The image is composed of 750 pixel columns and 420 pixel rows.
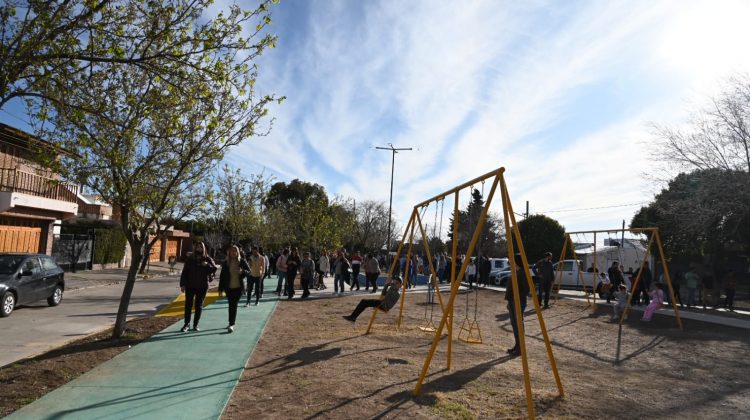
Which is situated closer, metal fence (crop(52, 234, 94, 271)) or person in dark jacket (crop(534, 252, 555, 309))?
person in dark jacket (crop(534, 252, 555, 309))

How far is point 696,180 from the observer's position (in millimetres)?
18953

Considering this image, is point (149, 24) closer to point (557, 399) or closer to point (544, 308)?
point (557, 399)

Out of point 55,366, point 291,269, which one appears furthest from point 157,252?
point 55,366

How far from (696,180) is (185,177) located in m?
18.5

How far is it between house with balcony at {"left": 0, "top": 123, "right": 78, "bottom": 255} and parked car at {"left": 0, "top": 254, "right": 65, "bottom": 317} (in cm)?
715

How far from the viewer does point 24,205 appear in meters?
20.4

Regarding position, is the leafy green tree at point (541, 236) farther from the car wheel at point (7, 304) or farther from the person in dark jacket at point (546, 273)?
the car wheel at point (7, 304)

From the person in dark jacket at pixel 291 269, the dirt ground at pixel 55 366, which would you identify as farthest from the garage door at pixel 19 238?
the dirt ground at pixel 55 366

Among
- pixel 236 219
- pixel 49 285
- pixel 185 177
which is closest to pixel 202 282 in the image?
pixel 185 177

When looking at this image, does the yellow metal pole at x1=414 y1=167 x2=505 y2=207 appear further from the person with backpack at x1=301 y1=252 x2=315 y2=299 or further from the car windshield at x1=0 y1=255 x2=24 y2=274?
the car windshield at x1=0 y1=255 x2=24 y2=274

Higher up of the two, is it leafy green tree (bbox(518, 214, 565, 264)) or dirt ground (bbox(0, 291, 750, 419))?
leafy green tree (bbox(518, 214, 565, 264))

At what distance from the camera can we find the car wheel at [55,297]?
1267 centimetres

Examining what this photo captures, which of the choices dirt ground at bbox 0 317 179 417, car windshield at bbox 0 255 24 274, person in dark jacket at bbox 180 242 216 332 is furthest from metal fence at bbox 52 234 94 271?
person in dark jacket at bbox 180 242 216 332

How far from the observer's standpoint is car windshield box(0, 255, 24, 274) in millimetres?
11367
